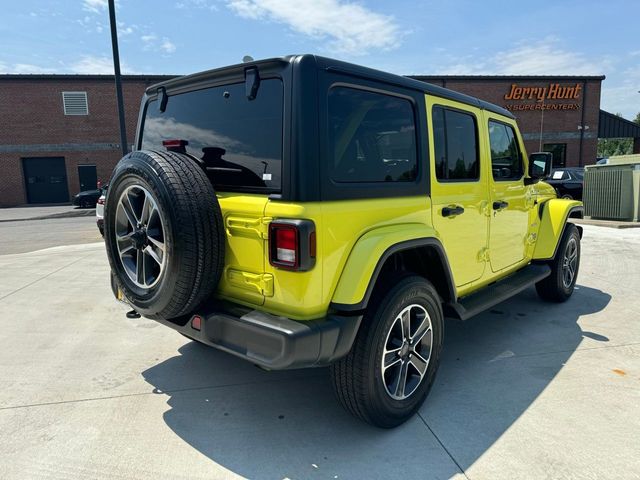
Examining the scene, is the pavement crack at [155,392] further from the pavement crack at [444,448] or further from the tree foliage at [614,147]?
the tree foliage at [614,147]

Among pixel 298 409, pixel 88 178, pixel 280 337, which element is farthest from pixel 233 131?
pixel 88 178

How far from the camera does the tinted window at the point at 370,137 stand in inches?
94.4

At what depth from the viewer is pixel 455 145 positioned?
3.30m

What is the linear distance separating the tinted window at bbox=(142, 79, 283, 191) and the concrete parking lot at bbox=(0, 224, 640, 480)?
4.89ft

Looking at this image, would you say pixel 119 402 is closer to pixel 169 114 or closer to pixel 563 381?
pixel 169 114

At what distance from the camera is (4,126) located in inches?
989

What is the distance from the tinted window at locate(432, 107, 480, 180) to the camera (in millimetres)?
3105

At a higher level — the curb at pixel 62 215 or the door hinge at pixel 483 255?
the door hinge at pixel 483 255

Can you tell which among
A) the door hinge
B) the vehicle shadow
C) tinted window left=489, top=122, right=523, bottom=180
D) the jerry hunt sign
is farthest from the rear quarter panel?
the jerry hunt sign

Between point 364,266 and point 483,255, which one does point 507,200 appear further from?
point 364,266

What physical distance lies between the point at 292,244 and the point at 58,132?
28.6m

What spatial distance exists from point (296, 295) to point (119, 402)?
1.70m

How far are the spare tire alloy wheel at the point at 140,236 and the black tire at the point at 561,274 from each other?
13.5ft

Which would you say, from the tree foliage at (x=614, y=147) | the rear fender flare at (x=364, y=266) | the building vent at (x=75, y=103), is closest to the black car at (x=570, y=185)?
the rear fender flare at (x=364, y=266)
